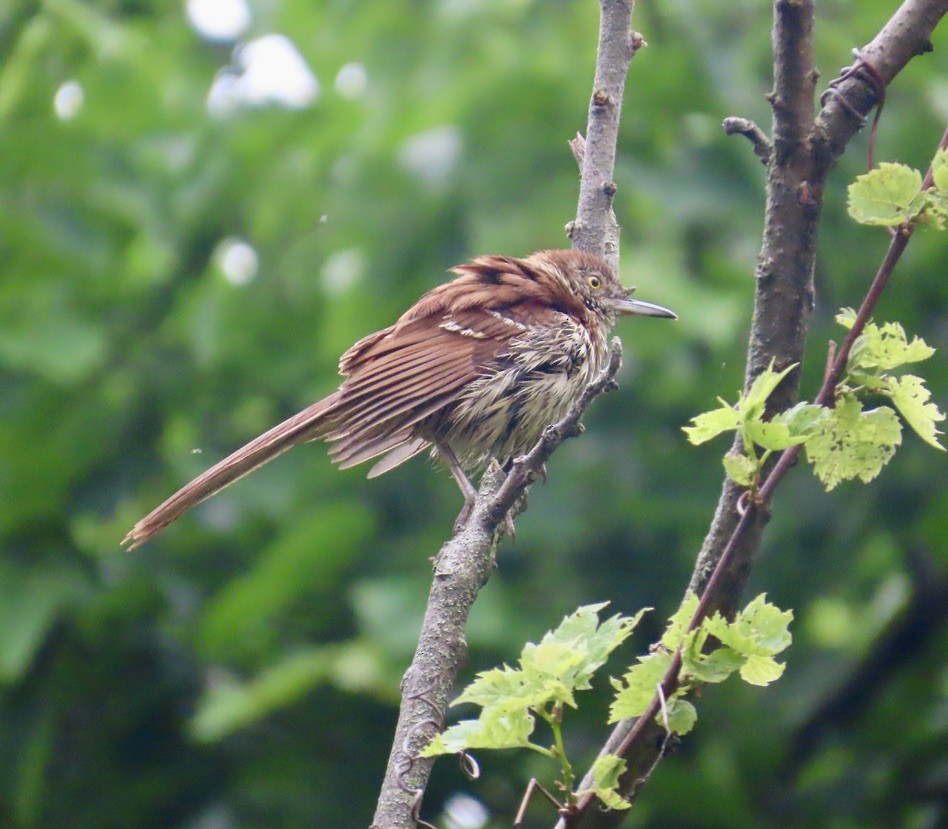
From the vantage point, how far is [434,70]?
6.92 m

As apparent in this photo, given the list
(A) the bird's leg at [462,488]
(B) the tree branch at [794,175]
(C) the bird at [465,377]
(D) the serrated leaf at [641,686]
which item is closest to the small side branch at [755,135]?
(B) the tree branch at [794,175]

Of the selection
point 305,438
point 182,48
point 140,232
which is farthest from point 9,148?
point 182,48

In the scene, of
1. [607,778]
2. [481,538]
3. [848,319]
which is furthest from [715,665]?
[481,538]

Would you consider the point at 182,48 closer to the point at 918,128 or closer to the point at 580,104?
the point at 580,104

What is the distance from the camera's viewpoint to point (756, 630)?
1.99 meters

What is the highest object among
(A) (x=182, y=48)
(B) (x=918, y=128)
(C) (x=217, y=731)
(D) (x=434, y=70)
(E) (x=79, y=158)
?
(A) (x=182, y=48)

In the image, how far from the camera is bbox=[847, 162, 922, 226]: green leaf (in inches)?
82.2

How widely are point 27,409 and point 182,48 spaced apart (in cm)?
332

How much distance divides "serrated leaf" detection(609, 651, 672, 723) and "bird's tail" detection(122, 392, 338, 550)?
2263 millimetres

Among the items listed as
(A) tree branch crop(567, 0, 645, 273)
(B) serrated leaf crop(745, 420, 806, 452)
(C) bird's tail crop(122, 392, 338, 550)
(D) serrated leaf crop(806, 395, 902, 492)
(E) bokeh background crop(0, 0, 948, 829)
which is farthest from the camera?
(E) bokeh background crop(0, 0, 948, 829)

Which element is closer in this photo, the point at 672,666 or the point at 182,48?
the point at 672,666

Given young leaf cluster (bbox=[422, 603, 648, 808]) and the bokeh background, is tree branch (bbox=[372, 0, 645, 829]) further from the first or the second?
the bokeh background

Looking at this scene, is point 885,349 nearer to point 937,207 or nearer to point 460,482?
point 937,207

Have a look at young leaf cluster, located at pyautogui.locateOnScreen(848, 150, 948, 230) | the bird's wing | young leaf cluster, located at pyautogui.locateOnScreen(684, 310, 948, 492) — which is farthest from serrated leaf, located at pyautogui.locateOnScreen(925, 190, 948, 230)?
the bird's wing
